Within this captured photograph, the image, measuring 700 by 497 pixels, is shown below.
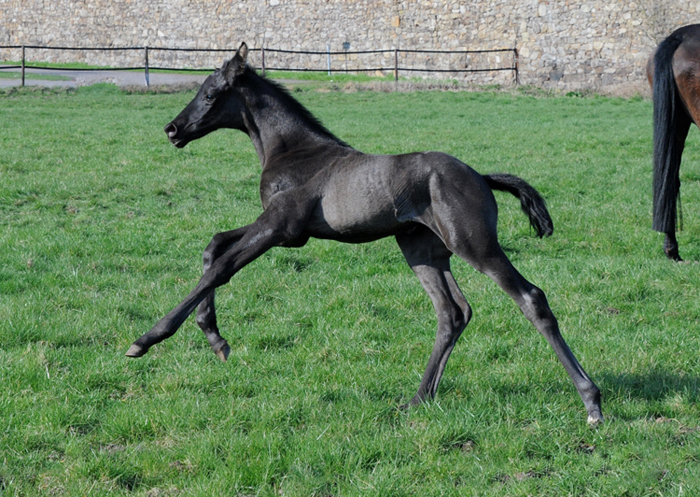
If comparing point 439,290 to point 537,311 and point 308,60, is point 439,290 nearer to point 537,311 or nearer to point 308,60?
point 537,311

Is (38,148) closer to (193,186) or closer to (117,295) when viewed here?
(193,186)

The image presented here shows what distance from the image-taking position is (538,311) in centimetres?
392

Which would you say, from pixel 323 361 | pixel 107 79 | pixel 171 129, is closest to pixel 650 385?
pixel 323 361

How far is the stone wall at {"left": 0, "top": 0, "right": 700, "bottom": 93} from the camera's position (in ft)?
90.3

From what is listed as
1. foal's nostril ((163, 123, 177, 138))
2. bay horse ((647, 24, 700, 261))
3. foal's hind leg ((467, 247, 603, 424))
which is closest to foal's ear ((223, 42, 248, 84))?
foal's nostril ((163, 123, 177, 138))

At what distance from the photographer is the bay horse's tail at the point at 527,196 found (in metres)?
4.33

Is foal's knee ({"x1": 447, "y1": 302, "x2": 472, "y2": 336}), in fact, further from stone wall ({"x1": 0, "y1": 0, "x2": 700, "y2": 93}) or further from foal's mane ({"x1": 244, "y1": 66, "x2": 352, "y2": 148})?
stone wall ({"x1": 0, "y1": 0, "x2": 700, "y2": 93})

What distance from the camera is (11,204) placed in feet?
31.4

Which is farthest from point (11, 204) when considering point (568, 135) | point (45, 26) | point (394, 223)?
point (45, 26)

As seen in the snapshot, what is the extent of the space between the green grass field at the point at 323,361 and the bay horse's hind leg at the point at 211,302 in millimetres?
324

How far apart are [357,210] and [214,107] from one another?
1238 mm

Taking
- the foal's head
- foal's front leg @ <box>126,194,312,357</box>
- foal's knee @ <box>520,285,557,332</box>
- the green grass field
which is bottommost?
the green grass field

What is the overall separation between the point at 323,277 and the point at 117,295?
5.78 feet

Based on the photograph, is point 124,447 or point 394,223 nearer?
point 124,447
